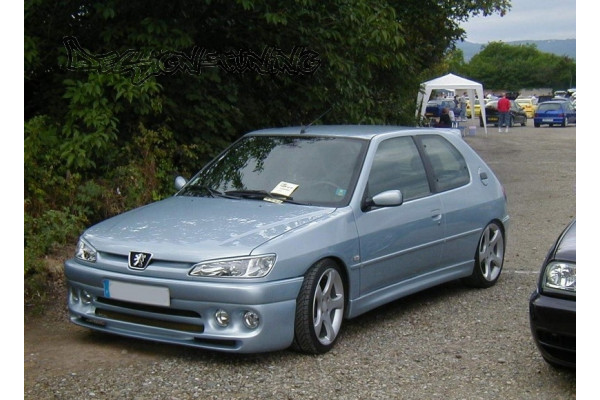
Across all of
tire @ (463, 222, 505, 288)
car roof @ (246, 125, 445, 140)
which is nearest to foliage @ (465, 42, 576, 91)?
tire @ (463, 222, 505, 288)

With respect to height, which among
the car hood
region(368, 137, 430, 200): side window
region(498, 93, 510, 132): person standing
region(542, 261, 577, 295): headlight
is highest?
region(498, 93, 510, 132): person standing

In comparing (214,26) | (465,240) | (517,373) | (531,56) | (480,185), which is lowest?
(517,373)

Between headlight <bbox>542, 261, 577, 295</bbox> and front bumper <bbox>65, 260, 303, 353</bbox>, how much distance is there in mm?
1529

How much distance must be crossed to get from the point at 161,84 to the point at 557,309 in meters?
6.38

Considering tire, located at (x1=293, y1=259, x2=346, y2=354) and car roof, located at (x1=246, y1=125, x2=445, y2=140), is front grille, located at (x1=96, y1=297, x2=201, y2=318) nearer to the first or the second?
tire, located at (x1=293, y1=259, x2=346, y2=354)

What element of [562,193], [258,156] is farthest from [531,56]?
[258,156]

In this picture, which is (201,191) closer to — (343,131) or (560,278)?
(343,131)

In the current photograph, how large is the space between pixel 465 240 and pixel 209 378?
10.1ft

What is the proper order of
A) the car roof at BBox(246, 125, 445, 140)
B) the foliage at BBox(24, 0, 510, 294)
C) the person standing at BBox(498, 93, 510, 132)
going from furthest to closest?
the person standing at BBox(498, 93, 510, 132) < the foliage at BBox(24, 0, 510, 294) < the car roof at BBox(246, 125, 445, 140)

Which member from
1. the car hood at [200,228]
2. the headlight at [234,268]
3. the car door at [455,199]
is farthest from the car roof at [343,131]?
the headlight at [234,268]

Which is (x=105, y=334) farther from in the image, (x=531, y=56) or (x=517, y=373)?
(x=531, y=56)

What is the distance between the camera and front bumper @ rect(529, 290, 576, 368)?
4676 millimetres

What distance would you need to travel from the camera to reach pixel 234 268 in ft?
17.1

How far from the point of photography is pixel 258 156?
6.80 m
